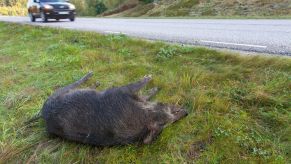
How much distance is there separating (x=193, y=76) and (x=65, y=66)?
7.71 feet

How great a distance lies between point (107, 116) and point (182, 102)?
0.93m

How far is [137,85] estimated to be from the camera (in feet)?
13.3

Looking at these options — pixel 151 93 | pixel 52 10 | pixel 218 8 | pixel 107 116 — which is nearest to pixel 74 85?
pixel 151 93

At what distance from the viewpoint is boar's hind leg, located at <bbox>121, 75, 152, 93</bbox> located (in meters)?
3.87

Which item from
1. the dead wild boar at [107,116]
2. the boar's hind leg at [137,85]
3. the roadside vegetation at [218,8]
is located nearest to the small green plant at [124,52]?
the boar's hind leg at [137,85]

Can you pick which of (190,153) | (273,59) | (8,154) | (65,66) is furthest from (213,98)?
(65,66)

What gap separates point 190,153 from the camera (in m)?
3.13

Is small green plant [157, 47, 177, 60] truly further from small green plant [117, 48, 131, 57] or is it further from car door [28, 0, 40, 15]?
car door [28, 0, 40, 15]

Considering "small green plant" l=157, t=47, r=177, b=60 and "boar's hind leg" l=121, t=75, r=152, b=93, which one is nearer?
"boar's hind leg" l=121, t=75, r=152, b=93

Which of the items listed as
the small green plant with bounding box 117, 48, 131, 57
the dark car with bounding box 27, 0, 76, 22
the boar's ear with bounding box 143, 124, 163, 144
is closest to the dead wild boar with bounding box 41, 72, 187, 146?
the boar's ear with bounding box 143, 124, 163, 144

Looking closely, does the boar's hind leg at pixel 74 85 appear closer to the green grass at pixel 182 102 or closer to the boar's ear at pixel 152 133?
the green grass at pixel 182 102

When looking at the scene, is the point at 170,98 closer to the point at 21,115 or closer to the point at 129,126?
the point at 129,126

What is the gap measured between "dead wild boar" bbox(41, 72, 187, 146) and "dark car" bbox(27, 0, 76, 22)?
14.8 metres

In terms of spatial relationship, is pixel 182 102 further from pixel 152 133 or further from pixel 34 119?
pixel 34 119
